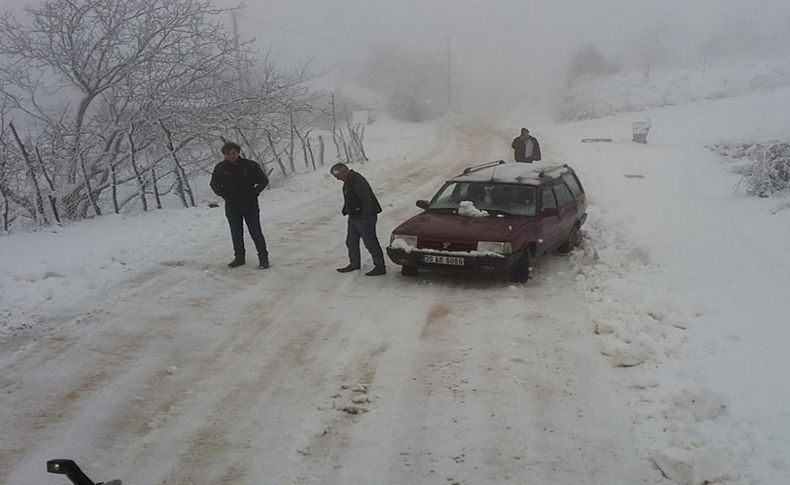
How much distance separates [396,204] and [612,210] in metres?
4.61

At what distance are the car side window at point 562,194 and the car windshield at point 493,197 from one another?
68 centimetres

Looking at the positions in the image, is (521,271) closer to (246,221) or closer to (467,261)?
(467,261)

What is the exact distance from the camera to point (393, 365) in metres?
5.60

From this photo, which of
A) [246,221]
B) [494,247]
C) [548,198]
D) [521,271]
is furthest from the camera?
[548,198]

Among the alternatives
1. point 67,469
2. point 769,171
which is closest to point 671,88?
point 769,171

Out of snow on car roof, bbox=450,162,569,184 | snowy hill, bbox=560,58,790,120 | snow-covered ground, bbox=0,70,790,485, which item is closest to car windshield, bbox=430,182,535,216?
snow on car roof, bbox=450,162,569,184

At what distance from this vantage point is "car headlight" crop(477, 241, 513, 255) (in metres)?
7.66

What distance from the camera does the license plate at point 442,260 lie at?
775 cm

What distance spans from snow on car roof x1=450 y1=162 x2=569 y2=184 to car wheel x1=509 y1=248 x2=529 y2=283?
1.41 metres

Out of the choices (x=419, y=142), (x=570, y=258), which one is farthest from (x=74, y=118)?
(x=419, y=142)

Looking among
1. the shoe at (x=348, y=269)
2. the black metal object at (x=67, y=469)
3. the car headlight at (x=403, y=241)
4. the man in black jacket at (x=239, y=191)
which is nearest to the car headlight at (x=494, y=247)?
the car headlight at (x=403, y=241)

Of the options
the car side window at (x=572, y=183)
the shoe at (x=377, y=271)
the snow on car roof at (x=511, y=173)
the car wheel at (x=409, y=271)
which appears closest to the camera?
the car wheel at (x=409, y=271)

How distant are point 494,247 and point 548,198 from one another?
71.5 inches

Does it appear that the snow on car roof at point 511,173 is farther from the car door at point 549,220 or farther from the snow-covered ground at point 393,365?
the snow-covered ground at point 393,365
